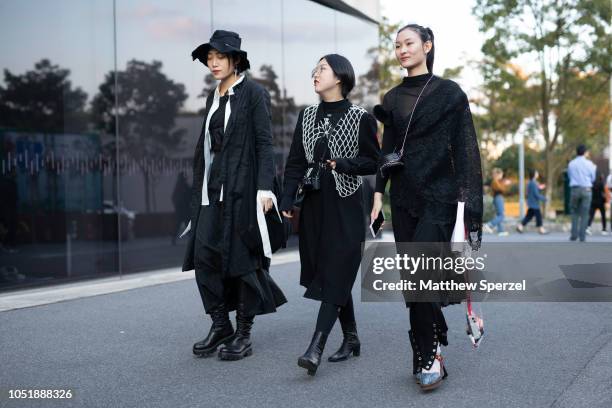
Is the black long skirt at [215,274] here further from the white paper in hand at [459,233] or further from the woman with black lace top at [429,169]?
the white paper in hand at [459,233]

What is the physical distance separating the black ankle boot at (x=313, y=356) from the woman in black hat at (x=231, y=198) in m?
0.68

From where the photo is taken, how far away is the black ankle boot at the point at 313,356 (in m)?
4.33

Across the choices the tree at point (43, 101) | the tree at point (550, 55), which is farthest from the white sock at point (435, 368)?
the tree at point (550, 55)

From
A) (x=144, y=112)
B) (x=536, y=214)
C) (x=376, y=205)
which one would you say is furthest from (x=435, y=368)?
(x=536, y=214)

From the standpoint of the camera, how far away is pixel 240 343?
5043 mm

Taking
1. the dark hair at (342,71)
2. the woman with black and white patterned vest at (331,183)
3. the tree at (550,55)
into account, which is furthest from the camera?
the tree at (550,55)

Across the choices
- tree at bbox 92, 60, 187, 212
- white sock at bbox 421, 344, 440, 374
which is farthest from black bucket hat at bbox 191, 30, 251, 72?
tree at bbox 92, 60, 187, 212

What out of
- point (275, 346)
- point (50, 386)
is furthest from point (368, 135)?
point (50, 386)

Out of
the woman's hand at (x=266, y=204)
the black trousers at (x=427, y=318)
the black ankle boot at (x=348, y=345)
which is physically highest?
the woman's hand at (x=266, y=204)

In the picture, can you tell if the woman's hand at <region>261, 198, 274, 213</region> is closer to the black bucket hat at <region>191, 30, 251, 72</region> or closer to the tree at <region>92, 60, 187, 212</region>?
the black bucket hat at <region>191, 30, 251, 72</region>

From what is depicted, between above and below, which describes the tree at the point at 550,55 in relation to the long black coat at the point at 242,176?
above

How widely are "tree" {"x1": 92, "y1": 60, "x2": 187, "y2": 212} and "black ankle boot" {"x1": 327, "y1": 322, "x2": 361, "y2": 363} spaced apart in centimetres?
595

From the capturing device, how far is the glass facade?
350 inches

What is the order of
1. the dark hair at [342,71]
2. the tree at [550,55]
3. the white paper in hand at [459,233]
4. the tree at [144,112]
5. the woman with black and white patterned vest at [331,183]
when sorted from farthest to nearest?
1. the tree at [550,55]
2. the tree at [144,112]
3. the dark hair at [342,71]
4. the woman with black and white patterned vest at [331,183]
5. the white paper in hand at [459,233]
